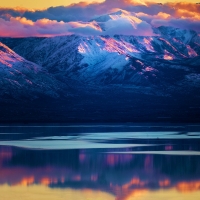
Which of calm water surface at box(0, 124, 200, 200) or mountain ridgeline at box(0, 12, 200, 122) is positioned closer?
calm water surface at box(0, 124, 200, 200)

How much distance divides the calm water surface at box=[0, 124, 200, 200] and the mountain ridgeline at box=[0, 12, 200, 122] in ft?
182

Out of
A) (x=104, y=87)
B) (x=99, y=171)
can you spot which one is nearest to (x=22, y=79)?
(x=104, y=87)

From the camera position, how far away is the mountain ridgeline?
104 meters

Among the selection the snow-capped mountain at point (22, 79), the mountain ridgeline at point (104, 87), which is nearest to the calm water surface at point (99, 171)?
the mountain ridgeline at point (104, 87)

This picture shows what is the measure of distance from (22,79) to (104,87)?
19.4m

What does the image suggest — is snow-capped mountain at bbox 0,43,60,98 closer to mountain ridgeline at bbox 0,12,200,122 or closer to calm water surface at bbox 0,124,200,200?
mountain ridgeline at bbox 0,12,200,122

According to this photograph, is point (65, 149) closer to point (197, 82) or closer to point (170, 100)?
point (170, 100)

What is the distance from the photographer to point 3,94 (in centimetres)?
13650

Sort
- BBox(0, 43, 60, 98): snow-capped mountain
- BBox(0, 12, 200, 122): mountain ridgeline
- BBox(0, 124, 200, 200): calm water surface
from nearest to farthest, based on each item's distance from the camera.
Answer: BBox(0, 124, 200, 200): calm water surface, BBox(0, 12, 200, 122): mountain ridgeline, BBox(0, 43, 60, 98): snow-capped mountain

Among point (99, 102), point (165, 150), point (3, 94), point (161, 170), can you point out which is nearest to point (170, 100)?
point (99, 102)

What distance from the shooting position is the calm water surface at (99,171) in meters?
17.9

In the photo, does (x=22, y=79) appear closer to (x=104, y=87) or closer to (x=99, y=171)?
(x=104, y=87)

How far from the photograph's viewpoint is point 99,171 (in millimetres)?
22594

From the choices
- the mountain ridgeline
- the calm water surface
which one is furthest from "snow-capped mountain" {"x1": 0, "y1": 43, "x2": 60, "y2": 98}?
the calm water surface
